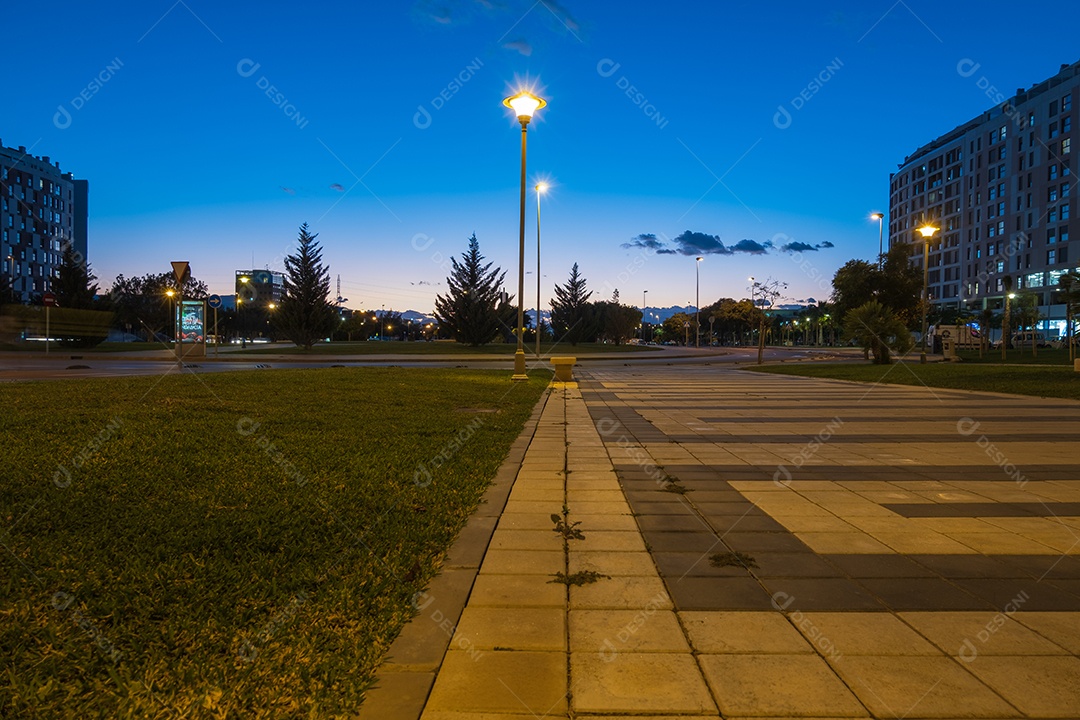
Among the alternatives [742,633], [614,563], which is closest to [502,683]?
[742,633]

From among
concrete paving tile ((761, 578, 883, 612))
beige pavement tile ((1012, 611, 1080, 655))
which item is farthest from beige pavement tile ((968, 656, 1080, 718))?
concrete paving tile ((761, 578, 883, 612))

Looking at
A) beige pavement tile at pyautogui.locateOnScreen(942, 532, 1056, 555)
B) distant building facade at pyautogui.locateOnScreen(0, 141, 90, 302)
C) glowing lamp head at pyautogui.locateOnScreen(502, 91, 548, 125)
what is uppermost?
distant building facade at pyautogui.locateOnScreen(0, 141, 90, 302)

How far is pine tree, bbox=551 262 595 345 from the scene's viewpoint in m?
79.7

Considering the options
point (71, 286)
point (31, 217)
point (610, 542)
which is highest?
point (31, 217)

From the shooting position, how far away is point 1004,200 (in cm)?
7862

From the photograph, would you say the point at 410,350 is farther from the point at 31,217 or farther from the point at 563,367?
the point at 31,217

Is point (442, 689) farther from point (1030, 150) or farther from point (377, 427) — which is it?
point (1030, 150)

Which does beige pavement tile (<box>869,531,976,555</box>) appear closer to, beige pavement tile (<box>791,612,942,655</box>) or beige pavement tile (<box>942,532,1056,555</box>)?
beige pavement tile (<box>942,532,1056,555</box>)

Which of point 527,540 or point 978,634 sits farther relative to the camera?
point 527,540

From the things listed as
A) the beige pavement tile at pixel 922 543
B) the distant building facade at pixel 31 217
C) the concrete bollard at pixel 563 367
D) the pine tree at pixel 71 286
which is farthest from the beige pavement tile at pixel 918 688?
the distant building facade at pixel 31 217

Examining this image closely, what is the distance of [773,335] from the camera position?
13462 cm

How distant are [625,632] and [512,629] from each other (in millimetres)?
560

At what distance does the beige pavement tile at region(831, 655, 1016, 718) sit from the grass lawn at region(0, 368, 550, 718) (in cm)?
207

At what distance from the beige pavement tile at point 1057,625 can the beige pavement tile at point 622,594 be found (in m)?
1.84
